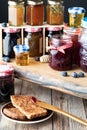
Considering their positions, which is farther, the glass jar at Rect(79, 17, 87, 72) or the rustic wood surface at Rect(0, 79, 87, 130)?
the glass jar at Rect(79, 17, 87, 72)

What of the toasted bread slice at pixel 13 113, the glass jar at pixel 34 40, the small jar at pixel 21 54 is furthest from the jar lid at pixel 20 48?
the toasted bread slice at pixel 13 113

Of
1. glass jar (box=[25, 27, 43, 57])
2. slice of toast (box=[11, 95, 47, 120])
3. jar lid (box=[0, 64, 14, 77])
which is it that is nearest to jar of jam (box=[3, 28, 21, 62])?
glass jar (box=[25, 27, 43, 57])

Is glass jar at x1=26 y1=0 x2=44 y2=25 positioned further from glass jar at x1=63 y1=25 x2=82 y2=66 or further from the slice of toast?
the slice of toast

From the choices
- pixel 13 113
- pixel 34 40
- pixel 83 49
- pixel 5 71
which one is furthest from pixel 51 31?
pixel 13 113

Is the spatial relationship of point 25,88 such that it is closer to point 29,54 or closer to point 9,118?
point 29,54

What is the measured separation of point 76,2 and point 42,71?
32.7 inches

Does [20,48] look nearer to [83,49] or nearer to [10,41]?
[10,41]

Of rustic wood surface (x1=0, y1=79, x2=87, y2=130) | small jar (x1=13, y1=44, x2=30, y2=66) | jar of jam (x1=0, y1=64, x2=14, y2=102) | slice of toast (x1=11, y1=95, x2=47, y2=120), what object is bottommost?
rustic wood surface (x1=0, y1=79, x2=87, y2=130)

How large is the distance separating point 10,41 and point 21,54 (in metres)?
0.10

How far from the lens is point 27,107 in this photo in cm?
91

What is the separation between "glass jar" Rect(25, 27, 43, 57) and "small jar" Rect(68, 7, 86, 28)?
12 centimetres

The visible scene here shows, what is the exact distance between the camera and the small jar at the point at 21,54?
1111mm

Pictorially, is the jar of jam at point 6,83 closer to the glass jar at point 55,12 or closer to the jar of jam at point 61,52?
the jar of jam at point 61,52

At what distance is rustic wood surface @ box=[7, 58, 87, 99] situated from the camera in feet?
3.19
